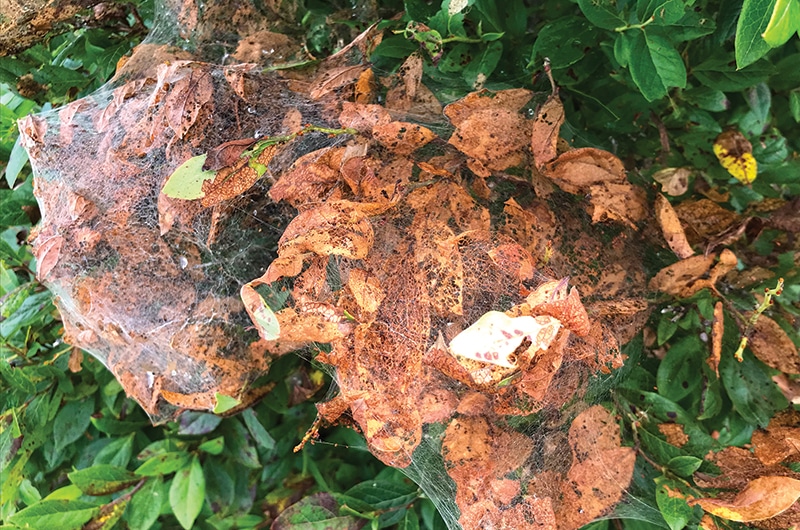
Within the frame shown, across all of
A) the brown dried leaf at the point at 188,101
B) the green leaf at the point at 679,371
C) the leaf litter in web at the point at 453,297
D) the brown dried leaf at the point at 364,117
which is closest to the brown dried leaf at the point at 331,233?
the leaf litter in web at the point at 453,297

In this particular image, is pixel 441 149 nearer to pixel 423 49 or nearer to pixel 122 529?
pixel 423 49

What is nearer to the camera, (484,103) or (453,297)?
(453,297)

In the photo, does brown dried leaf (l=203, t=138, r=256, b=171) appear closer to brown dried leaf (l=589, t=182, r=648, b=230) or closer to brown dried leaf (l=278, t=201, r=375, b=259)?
brown dried leaf (l=278, t=201, r=375, b=259)

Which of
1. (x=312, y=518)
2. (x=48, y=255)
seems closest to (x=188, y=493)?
(x=312, y=518)

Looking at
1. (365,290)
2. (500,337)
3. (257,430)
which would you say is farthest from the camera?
(257,430)

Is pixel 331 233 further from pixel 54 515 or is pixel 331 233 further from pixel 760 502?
pixel 54 515

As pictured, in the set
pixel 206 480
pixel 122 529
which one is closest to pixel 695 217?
pixel 206 480

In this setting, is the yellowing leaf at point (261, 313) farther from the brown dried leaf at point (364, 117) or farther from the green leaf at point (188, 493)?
the green leaf at point (188, 493)

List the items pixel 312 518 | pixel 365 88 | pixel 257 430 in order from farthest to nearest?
pixel 257 430, pixel 312 518, pixel 365 88
